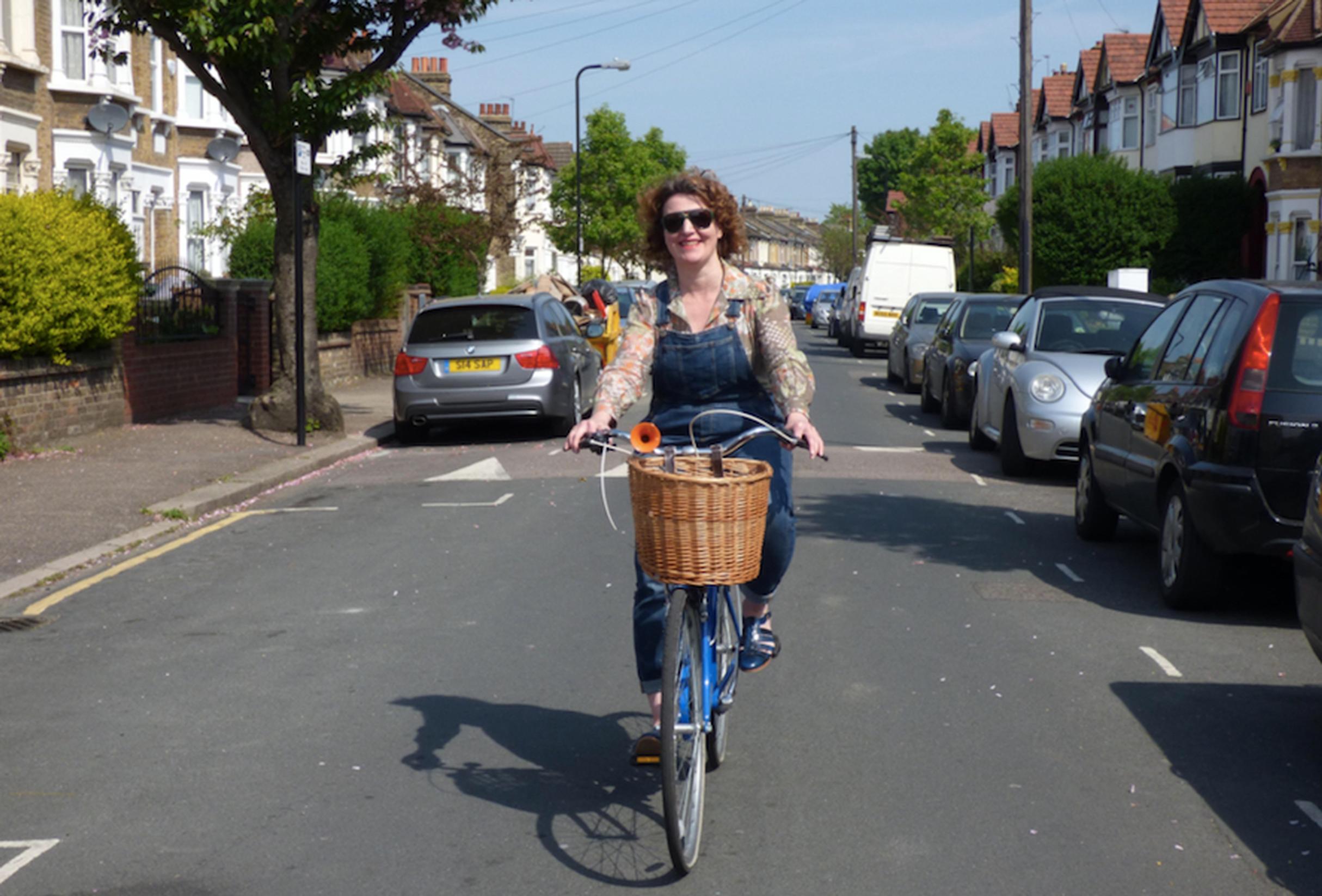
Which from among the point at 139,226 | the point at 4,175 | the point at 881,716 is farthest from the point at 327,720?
the point at 139,226

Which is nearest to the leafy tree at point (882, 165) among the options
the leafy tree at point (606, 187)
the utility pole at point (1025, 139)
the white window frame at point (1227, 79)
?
the leafy tree at point (606, 187)

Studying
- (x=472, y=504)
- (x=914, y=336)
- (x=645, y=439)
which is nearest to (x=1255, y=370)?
(x=645, y=439)

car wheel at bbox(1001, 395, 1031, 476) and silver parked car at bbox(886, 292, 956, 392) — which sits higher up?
silver parked car at bbox(886, 292, 956, 392)

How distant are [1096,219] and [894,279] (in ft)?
20.7

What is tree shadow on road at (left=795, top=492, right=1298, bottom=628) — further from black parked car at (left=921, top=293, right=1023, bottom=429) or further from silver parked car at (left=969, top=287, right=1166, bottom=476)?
black parked car at (left=921, top=293, right=1023, bottom=429)

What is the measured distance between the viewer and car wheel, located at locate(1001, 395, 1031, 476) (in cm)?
1327

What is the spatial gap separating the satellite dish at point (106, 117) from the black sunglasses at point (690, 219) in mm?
23785

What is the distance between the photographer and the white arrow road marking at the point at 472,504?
1202 centimetres

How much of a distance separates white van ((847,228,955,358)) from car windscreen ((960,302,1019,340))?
15.8 m

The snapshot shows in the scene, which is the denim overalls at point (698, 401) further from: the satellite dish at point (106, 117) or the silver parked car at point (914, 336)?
the satellite dish at point (106, 117)

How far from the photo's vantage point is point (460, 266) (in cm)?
3569

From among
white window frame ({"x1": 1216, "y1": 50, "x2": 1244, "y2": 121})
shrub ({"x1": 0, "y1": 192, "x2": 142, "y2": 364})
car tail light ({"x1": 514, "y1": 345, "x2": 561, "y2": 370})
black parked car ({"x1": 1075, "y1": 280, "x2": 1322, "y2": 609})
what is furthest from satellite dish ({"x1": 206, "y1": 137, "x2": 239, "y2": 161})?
black parked car ({"x1": 1075, "y1": 280, "x2": 1322, "y2": 609})

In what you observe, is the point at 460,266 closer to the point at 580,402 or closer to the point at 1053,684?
the point at 580,402

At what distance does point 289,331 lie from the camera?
16.7 meters
